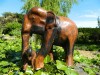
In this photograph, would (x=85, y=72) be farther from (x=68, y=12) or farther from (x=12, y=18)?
(x=12, y=18)

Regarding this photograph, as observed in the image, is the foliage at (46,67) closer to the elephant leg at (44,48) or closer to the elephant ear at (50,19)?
the elephant leg at (44,48)

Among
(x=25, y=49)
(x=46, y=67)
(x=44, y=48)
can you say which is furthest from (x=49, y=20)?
(x=46, y=67)

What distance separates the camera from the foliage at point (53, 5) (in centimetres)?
2017

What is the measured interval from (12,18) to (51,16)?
2353cm

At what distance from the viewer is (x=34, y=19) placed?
4.90 metres

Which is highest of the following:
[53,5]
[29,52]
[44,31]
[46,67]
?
[53,5]

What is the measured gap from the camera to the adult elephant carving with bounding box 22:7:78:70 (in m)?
4.78

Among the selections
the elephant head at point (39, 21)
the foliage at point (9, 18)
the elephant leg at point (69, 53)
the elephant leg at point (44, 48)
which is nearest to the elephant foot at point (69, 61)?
the elephant leg at point (69, 53)

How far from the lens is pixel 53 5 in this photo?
67.7 feet

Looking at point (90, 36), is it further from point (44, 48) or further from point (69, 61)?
point (44, 48)

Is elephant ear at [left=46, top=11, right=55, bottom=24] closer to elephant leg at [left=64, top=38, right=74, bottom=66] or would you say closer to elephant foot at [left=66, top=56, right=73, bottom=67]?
elephant leg at [left=64, top=38, right=74, bottom=66]

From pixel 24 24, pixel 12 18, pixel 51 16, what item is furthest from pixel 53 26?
pixel 12 18

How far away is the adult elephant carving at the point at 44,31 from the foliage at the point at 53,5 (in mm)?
15075

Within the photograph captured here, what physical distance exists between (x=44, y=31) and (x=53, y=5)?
Answer: 1591cm
